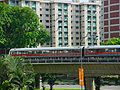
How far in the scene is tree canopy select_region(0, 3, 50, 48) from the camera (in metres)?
104

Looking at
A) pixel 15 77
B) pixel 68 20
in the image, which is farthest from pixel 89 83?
pixel 68 20

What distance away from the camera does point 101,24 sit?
149 metres

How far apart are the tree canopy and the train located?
26.5 meters

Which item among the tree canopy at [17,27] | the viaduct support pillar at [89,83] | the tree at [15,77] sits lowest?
the viaduct support pillar at [89,83]

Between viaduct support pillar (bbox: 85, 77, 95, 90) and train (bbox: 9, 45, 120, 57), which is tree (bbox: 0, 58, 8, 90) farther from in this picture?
viaduct support pillar (bbox: 85, 77, 95, 90)

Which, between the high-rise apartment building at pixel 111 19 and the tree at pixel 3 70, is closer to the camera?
the tree at pixel 3 70

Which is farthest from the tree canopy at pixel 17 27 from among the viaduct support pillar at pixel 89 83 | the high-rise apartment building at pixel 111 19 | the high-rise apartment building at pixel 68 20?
the viaduct support pillar at pixel 89 83

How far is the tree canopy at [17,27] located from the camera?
10388 centimetres

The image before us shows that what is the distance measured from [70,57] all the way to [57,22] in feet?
253

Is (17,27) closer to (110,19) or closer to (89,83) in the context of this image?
(89,83)

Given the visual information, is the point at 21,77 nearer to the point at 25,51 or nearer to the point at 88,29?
the point at 25,51

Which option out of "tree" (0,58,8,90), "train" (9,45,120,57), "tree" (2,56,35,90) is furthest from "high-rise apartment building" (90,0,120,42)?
"tree" (2,56,35,90)

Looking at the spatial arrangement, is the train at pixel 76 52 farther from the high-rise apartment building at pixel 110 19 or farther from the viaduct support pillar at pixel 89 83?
the high-rise apartment building at pixel 110 19

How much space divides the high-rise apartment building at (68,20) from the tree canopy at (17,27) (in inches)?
1037
